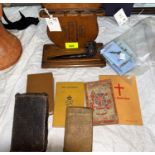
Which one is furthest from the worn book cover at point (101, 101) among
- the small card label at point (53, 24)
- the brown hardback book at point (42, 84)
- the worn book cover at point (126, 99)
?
the small card label at point (53, 24)

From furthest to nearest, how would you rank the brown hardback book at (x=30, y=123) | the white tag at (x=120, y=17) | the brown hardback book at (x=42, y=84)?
1. the white tag at (x=120, y=17)
2. the brown hardback book at (x=42, y=84)
3. the brown hardback book at (x=30, y=123)

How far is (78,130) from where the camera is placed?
3.13 ft

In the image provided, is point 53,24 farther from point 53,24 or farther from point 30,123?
point 30,123

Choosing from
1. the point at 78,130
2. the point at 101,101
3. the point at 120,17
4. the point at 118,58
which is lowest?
the point at 78,130

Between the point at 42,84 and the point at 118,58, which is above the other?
the point at 118,58

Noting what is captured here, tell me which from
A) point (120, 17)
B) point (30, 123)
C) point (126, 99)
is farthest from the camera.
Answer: point (120, 17)

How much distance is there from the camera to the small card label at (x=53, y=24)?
0.98 m

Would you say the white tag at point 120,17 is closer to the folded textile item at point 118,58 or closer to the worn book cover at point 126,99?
the folded textile item at point 118,58

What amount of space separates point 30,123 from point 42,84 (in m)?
0.19

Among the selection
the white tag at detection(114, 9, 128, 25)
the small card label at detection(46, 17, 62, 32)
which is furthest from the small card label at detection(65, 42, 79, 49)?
the white tag at detection(114, 9, 128, 25)

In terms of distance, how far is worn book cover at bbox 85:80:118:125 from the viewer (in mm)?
993

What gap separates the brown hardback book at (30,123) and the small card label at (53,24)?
0.26 metres

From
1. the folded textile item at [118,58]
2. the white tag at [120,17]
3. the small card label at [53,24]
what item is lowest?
the folded textile item at [118,58]

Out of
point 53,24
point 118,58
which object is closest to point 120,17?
point 118,58
